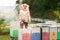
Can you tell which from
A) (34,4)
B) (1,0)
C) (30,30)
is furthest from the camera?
(34,4)

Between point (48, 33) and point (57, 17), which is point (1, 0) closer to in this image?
point (57, 17)

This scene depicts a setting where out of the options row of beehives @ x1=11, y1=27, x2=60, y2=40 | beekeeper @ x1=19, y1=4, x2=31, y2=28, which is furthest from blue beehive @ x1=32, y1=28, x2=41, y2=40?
beekeeper @ x1=19, y1=4, x2=31, y2=28

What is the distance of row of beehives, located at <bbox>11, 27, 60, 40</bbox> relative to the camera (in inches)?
173

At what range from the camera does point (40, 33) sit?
4.39 meters

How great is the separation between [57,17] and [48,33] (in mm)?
4665

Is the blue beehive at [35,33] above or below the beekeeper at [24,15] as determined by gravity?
below

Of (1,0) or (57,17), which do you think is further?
(1,0)

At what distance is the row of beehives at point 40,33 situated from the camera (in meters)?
4.38

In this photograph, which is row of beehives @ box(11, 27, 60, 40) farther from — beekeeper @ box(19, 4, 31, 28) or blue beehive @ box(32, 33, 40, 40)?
beekeeper @ box(19, 4, 31, 28)

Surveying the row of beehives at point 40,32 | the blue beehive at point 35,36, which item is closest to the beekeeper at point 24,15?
the row of beehives at point 40,32

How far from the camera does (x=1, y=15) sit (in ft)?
29.2

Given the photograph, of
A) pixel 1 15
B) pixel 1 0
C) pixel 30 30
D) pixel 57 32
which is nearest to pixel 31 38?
pixel 30 30

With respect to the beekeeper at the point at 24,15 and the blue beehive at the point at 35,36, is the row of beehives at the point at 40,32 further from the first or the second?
the beekeeper at the point at 24,15

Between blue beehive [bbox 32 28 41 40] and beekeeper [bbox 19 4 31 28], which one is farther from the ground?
beekeeper [bbox 19 4 31 28]
